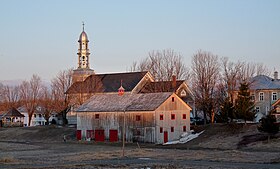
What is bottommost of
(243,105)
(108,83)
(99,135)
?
(99,135)

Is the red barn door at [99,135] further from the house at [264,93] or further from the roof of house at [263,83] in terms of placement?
the roof of house at [263,83]

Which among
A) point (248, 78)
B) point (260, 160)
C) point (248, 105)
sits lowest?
point (260, 160)

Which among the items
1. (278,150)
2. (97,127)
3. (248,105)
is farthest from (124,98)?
(278,150)

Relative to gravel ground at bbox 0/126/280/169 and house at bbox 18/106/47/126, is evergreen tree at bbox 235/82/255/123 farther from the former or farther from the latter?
house at bbox 18/106/47/126

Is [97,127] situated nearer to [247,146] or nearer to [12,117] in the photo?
[247,146]

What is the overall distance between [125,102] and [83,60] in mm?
35111

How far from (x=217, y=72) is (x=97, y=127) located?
2302 centimetres

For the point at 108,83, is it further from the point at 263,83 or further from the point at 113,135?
the point at 263,83

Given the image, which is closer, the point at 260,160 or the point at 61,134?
the point at 260,160

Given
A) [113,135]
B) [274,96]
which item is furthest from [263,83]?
[113,135]

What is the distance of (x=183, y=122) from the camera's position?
3000 inches

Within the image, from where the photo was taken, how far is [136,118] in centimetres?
7312

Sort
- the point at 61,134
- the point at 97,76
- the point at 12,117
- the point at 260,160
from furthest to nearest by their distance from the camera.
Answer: the point at 12,117 → the point at 97,76 → the point at 61,134 → the point at 260,160

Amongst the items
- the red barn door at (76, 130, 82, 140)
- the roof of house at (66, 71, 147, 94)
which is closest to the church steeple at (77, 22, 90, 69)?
the roof of house at (66, 71, 147, 94)
